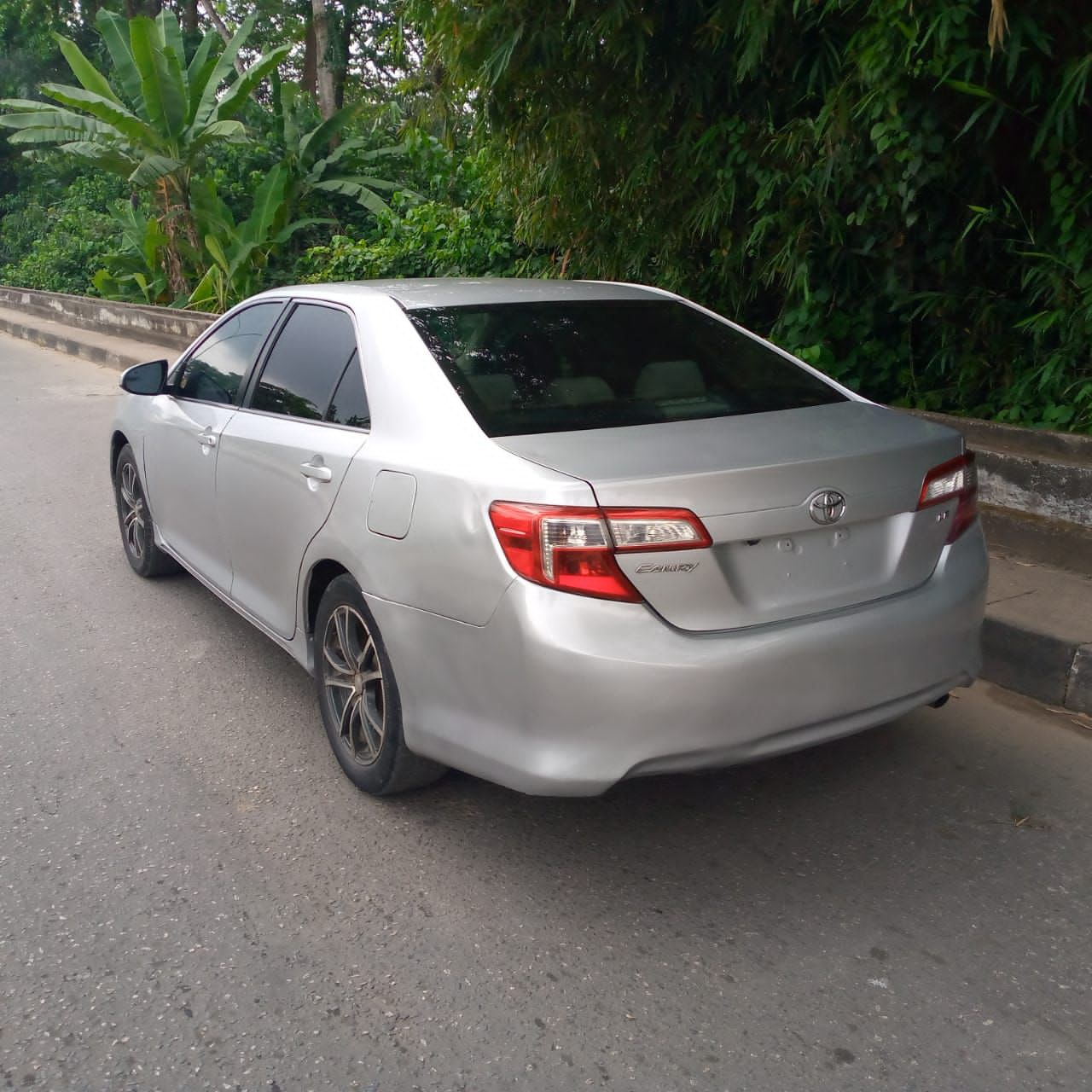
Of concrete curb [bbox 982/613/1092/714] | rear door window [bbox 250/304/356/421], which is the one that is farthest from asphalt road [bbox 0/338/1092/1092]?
rear door window [bbox 250/304/356/421]

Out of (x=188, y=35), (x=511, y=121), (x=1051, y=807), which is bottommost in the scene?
(x=1051, y=807)

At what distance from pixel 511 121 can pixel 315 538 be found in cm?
384

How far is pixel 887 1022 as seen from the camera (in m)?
2.62

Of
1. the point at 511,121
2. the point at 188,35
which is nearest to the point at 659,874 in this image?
the point at 511,121

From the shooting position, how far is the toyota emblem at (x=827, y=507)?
308 centimetres

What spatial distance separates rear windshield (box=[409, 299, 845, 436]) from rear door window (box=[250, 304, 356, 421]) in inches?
13.4

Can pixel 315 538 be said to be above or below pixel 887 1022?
above

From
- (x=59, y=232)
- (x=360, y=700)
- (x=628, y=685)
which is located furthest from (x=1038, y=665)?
(x=59, y=232)

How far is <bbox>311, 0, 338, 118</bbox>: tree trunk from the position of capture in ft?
70.7

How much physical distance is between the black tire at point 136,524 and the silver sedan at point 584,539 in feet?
5.64

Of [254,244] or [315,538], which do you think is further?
[254,244]

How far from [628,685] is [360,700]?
1.13 m

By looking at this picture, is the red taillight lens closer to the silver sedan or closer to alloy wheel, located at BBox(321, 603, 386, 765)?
the silver sedan

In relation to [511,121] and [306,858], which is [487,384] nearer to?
[306,858]
